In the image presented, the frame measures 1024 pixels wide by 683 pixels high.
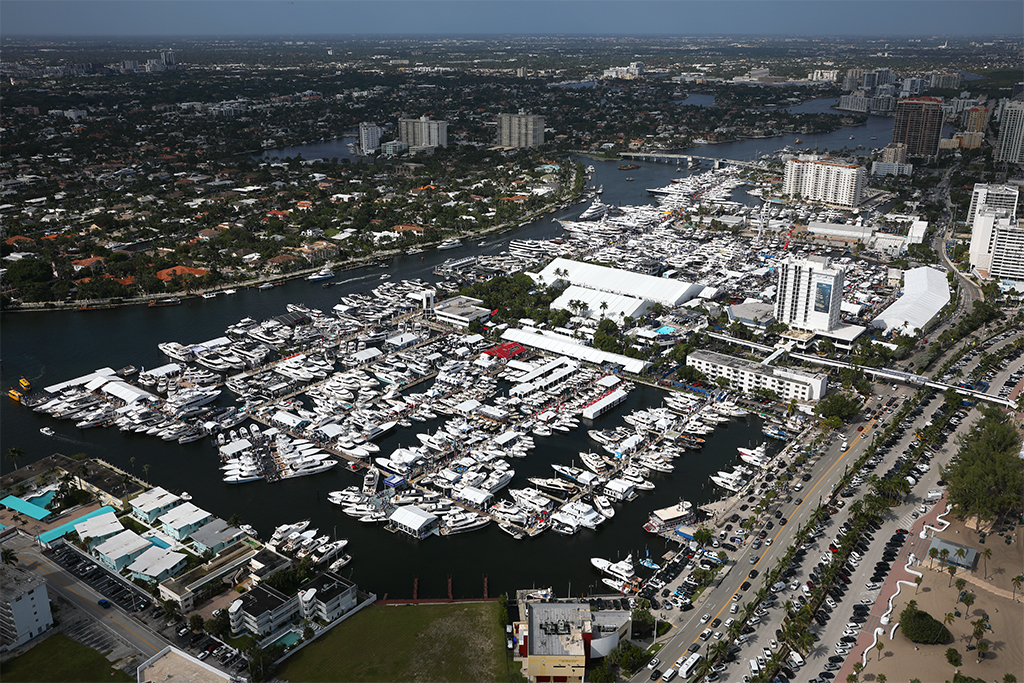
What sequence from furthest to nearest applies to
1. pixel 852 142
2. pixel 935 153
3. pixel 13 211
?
pixel 852 142 → pixel 935 153 → pixel 13 211

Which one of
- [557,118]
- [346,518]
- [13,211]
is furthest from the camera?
[557,118]

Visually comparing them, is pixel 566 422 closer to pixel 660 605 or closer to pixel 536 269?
pixel 660 605

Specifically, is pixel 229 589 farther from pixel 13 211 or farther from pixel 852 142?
pixel 852 142

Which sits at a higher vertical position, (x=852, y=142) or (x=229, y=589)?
(x=852, y=142)

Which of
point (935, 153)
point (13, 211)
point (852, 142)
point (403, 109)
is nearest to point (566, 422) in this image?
point (13, 211)

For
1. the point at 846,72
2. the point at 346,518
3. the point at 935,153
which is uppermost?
the point at 846,72

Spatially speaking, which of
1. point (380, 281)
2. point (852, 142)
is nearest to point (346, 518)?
point (380, 281)

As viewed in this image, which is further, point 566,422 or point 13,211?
point 13,211
